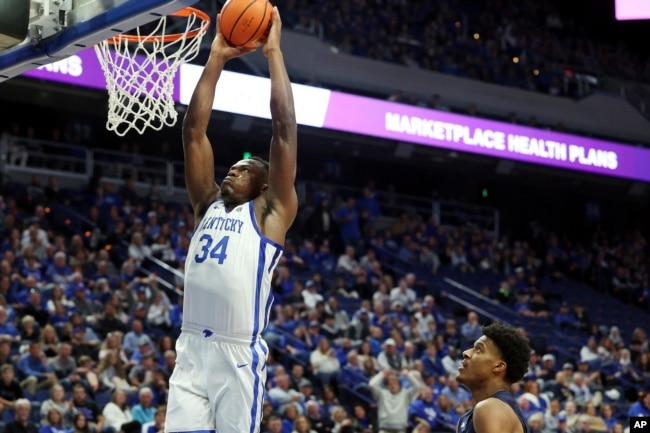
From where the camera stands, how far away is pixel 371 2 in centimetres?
2223

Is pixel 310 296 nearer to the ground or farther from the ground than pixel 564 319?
nearer to the ground

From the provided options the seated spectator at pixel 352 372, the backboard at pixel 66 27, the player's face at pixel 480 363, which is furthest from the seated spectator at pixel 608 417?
the player's face at pixel 480 363

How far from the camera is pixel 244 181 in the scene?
488 centimetres

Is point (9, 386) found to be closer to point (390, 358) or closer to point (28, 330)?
point (28, 330)

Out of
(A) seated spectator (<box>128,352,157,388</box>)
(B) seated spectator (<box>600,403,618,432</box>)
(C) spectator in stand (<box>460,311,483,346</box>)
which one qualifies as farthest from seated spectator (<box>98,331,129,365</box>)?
(B) seated spectator (<box>600,403,618,432</box>)

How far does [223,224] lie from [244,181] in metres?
0.24

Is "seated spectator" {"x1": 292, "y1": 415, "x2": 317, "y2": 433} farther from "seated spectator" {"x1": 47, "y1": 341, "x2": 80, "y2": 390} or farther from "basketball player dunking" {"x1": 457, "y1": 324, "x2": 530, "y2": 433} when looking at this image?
"basketball player dunking" {"x1": 457, "y1": 324, "x2": 530, "y2": 433}

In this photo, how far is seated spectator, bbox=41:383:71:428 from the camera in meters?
10.4

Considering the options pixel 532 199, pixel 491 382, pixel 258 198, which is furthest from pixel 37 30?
pixel 532 199

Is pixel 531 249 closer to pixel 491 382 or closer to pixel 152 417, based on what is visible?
pixel 152 417

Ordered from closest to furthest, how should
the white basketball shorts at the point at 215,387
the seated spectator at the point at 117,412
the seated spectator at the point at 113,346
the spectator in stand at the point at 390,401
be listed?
the white basketball shorts at the point at 215,387 → the seated spectator at the point at 117,412 → the seated spectator at the point at 113,346 → the spectator in stand at the point at 390,401

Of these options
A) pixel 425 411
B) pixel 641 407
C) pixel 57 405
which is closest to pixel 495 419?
pixel 57 405

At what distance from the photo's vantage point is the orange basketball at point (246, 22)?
4848 mm

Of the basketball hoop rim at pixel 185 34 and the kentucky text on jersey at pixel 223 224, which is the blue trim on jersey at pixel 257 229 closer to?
the kentucky text on jersey at pixel 223 224
